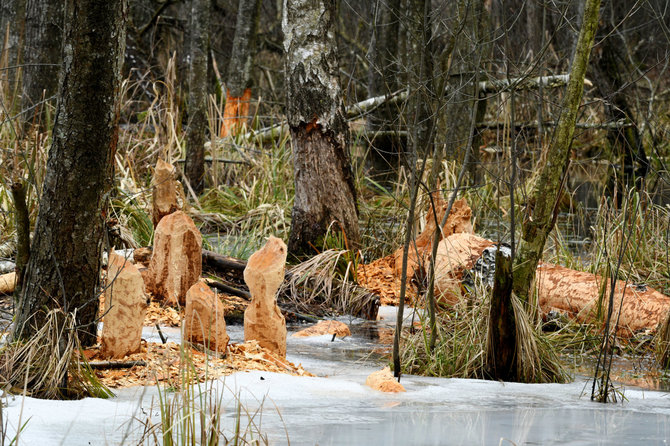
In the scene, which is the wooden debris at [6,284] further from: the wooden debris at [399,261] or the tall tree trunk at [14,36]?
the tall tree trunk at [14,36]

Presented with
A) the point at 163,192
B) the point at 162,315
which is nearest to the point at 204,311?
the point at 162,315

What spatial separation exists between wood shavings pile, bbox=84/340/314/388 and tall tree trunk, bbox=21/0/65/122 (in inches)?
224

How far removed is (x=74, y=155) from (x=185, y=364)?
102 centimetres

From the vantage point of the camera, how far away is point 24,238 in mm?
3246

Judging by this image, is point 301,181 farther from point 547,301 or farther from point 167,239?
point 547,301

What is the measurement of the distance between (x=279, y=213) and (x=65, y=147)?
14.0 feet

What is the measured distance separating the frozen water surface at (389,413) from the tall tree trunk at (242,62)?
8.66 metres

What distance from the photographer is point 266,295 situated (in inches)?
152

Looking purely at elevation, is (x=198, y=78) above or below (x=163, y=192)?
above

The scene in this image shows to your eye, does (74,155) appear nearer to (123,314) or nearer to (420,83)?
(123,314)

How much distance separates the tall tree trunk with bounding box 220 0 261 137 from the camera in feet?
40.0

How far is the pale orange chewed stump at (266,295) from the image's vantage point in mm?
3842

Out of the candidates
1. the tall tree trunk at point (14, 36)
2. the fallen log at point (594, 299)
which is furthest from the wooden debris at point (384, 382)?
the tall tree trunk at point (14, 36)

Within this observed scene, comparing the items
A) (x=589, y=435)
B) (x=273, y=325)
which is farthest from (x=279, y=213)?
(x=589, y=435)
